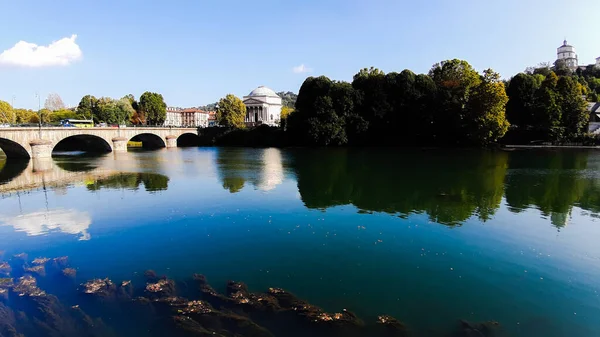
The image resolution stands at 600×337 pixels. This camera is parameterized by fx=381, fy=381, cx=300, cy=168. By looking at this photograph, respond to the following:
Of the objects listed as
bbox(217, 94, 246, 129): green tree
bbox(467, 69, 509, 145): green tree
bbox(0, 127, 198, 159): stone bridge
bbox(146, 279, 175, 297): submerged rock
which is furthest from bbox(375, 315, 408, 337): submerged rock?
bbox(217, 94, 246, 129): green tree

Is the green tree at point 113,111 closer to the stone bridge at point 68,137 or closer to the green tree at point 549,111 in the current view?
the stone bridge at point 68,137

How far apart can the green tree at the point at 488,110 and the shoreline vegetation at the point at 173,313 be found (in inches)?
2331

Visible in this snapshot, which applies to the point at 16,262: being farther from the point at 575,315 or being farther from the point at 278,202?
the point at 575,315

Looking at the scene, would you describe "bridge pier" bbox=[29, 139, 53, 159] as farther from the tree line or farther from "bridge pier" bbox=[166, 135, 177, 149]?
the tree line

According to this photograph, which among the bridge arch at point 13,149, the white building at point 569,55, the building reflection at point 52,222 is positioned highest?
the white building at point 569,55

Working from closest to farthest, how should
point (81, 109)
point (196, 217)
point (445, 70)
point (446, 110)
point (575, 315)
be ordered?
1. point (575, 315)
2. point (196, 217)
3. point (446, 110)
4. point (445, 70)
5. point (81, 109)

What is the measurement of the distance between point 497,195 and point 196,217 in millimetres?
19126

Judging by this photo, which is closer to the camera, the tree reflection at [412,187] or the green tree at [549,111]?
the tree reflection at [412,187]

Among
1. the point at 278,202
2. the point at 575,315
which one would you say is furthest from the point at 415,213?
the point at 575,315

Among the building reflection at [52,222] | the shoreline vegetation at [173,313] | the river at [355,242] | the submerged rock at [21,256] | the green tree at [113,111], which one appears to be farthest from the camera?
the green tree at [113,111]

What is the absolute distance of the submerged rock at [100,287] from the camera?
1100 centimetres

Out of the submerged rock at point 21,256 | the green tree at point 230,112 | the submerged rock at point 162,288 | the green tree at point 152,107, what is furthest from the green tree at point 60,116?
the submerged rock at point 162,288

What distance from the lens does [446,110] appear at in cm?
6862

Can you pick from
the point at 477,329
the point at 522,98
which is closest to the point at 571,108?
the point at 522,98
